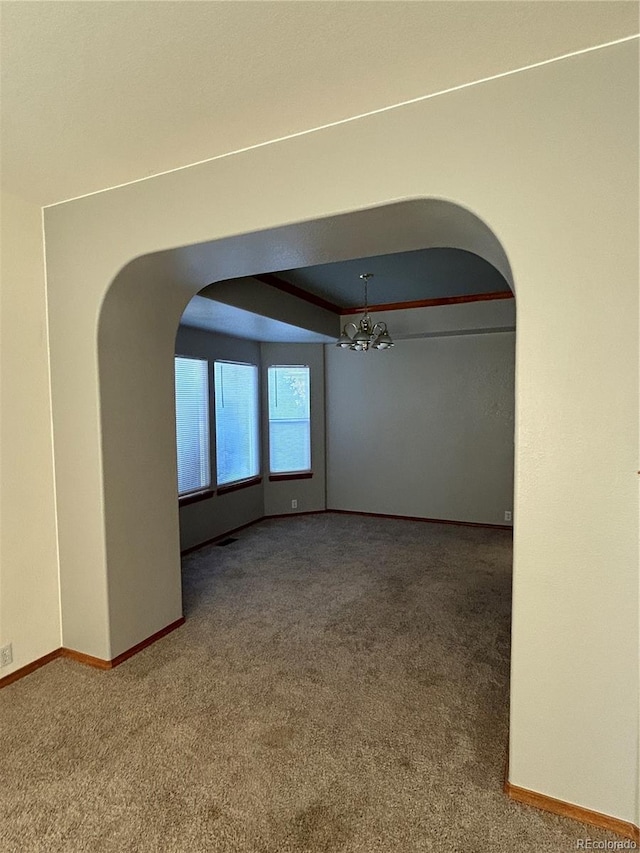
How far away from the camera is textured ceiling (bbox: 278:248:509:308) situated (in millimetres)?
3994

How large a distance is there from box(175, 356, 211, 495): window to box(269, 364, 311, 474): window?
1.20 metres

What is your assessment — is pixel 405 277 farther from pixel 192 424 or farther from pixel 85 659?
pixel 85 659

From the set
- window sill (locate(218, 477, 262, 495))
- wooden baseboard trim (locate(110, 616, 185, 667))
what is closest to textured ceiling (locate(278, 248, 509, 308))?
window sill (locate(218, 477, 262, 495))

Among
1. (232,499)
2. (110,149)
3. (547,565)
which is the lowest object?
(232,499)

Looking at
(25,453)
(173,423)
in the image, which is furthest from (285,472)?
(25,453)

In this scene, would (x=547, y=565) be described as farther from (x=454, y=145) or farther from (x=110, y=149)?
(x=110, y=149)

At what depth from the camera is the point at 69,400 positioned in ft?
9.13

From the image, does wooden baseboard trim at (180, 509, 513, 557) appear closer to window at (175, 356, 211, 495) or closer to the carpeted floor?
window at (175, 356, 211, 495)

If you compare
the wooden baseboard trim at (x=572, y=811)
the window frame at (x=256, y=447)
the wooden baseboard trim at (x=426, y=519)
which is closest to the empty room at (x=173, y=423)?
the wooden baseboard trim at (x=572, y=811)

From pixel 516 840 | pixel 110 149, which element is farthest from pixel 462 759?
pixel 110 149

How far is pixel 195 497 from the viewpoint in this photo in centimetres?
511

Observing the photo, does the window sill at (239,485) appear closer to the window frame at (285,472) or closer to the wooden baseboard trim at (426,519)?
the window frame at (285,472)

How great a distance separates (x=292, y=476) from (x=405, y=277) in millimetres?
3041

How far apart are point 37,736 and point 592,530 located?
8.28 ft
